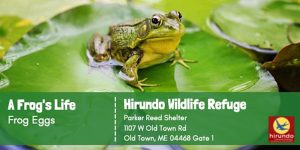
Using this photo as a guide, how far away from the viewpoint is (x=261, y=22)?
188 cm

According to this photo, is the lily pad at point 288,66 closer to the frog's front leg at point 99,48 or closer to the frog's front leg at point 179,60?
the frog's front leg at point 179,60

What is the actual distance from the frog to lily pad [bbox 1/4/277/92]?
0.03 m

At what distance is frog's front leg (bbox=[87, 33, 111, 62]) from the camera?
1.77 m

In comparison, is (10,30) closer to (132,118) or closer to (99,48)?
(99,48)

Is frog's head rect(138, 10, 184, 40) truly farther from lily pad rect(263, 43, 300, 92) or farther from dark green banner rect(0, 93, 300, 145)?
lily pad rect(263, 43, 300, 92)

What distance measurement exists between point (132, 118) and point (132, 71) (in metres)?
0.17

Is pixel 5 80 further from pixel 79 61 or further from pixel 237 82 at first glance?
pixel 237 82

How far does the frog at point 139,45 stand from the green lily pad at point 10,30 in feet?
0.91

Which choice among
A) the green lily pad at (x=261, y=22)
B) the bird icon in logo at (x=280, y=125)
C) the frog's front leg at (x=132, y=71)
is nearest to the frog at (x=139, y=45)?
the frog's front leg at (x=132, y=71)

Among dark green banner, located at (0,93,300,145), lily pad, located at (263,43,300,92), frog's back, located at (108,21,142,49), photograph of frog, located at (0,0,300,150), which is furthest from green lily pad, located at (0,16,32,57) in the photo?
lily pad, located at (263,43,300,92)

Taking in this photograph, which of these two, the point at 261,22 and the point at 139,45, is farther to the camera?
the point at 261,22

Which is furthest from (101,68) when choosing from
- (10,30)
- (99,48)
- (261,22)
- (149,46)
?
(261,22)

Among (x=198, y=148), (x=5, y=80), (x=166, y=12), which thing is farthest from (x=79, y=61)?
(x=198, y=148)

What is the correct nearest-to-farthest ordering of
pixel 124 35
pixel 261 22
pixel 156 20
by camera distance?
1. pixel 156 20
2. pixel 124 35
3. pixel 261 22
